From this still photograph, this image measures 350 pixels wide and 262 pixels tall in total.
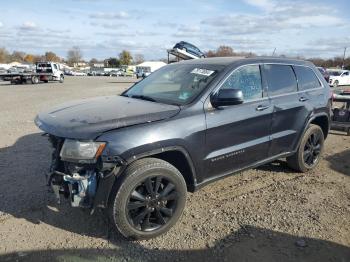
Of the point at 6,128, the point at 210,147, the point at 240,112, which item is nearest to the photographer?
the point at 210,147

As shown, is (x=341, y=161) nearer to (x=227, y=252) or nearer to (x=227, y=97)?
(x=227, y=97)

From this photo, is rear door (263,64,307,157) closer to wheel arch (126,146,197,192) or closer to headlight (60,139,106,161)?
wheel arch (126,146,197,192)

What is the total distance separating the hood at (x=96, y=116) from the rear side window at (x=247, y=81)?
2.90ft

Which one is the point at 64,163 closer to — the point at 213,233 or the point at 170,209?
the point at 170,209

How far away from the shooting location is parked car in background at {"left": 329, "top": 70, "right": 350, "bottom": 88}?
29917 millimetres

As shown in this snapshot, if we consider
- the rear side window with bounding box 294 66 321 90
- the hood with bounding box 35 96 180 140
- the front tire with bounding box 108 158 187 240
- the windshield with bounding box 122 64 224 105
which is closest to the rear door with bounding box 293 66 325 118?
the rear side window with bounding box 294 66 321 90

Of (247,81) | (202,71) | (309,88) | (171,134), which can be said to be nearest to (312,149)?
(309,88)

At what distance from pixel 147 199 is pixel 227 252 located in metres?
0.93

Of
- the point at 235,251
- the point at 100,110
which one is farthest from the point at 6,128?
the point at 235,251

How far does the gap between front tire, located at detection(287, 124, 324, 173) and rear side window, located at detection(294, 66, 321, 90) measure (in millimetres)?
644

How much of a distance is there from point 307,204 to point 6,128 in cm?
733

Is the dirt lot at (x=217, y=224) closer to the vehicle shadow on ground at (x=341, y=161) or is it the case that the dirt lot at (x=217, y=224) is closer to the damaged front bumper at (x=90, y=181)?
the vehicle shadow on ground at (x=341, y=161)

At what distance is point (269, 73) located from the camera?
4.88m

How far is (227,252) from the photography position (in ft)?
11.3
